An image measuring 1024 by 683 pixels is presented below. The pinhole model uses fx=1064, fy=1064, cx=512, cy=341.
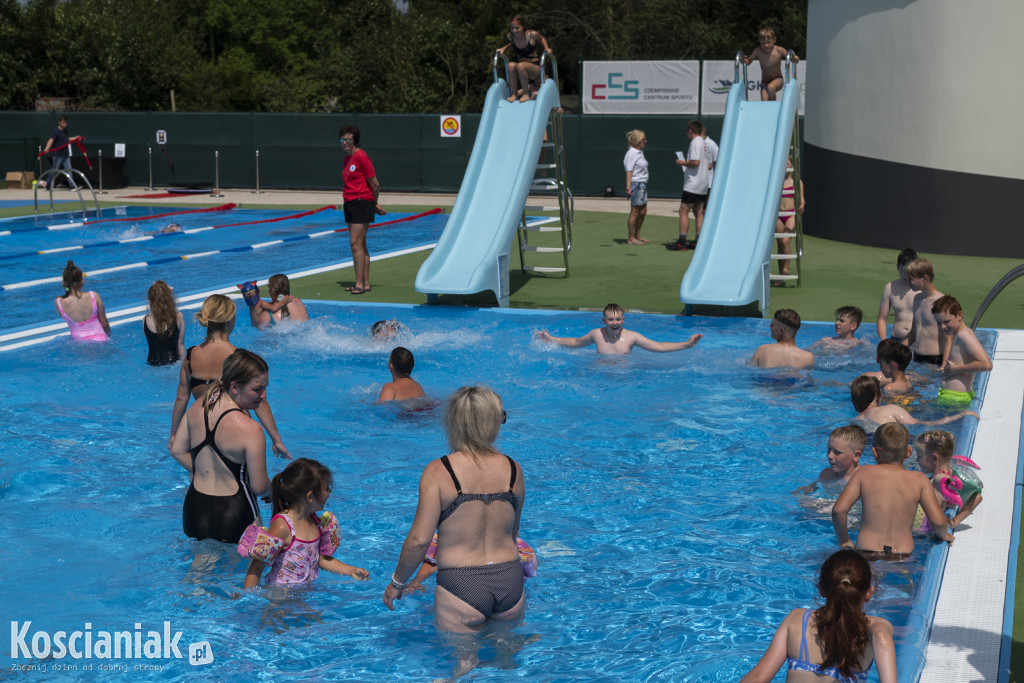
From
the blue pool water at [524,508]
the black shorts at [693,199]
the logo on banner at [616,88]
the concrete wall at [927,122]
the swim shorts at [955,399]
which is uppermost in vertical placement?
the logo on banner at [616,88]

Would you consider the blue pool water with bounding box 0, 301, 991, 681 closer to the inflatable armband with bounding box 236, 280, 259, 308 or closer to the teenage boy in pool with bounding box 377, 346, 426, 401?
the teenage boy in pool with bounding box 377, 346, 426, 401

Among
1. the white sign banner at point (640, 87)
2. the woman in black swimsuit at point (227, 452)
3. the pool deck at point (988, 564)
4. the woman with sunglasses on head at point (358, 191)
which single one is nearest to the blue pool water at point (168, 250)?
the woman with sunglasses on head at point (358, 191)

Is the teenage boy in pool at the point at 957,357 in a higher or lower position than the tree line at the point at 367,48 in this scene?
lower

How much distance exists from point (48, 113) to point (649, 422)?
25952 millimetres

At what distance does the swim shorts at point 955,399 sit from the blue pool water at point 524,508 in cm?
16

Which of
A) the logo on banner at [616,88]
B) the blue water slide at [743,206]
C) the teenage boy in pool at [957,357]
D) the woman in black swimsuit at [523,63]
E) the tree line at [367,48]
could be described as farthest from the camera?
the tree line at [367,48]

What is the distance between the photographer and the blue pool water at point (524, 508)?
16.5ft

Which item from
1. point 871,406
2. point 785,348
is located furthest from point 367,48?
point 871,406

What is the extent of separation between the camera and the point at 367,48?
43.1 metres

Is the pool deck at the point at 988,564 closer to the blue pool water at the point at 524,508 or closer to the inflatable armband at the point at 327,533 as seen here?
the blue pool water at the point at 524,508

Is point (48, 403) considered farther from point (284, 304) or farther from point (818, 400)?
point (818, 400)

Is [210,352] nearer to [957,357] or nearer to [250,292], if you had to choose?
[250,292]

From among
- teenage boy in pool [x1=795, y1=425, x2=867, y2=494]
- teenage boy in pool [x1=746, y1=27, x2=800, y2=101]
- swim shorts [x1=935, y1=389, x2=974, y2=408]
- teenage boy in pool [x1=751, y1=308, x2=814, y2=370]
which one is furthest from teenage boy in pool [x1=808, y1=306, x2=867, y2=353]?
teenage boy in pool [x1=746, y1=27, x2=800, y2=101]

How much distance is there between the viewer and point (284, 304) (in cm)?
1087
